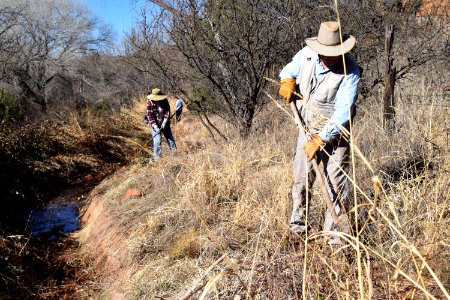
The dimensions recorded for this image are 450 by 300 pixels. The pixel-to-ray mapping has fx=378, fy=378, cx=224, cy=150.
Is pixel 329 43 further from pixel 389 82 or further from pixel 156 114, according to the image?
pixel 156 114

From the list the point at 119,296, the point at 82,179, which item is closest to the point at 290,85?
the point at 119,296

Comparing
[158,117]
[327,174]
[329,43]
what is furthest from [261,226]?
[158,117]

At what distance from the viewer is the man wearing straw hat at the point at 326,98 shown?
8.45 ft

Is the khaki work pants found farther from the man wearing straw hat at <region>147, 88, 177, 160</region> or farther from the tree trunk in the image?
the man wearing straw hat at <region>147, 88, 177, 160</region>

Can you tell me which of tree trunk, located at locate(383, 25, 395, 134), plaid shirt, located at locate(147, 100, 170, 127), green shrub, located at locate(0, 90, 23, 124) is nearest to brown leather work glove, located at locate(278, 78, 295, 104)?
tree trunk, located at locate(383, 25, 395, 134)

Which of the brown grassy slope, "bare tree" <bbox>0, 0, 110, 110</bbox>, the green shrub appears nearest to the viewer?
the brown grassy slope

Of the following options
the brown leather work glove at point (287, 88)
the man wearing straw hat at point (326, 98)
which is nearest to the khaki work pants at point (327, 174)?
the man wearing straw hat at point (326, 98)

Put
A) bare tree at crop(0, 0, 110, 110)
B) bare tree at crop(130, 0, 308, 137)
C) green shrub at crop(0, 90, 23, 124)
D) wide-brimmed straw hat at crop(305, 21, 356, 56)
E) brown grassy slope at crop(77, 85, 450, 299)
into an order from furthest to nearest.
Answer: bare tree at crop(0, 0, 110, 110), green shrub at crop(0, 90, 23, 124), bare tree at crop(130, 0, 308, 137), wide-brimmed straw hat at crop(305, 21, 356, 56), brown grassy slope at crop(77, 85, 450, 299)

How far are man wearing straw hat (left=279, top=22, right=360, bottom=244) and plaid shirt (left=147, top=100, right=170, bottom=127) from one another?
15.3 ft

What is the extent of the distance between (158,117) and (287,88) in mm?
4918

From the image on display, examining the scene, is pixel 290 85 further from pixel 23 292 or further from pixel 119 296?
pixel 23 292

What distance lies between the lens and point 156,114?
7328 mm

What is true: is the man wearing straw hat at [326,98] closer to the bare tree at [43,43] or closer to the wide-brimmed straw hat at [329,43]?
the wide-brimmed straw hat at [329,43]

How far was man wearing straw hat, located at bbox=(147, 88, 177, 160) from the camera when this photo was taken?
7.11m
